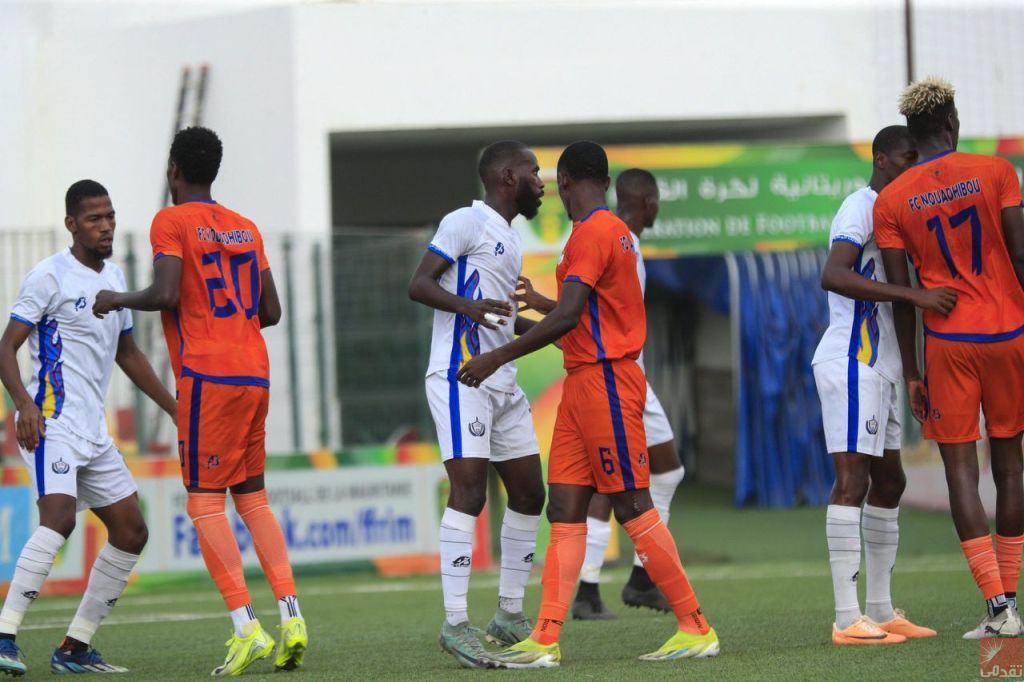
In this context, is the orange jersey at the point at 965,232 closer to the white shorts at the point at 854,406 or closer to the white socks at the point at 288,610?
the white shorts at the point at 854,406

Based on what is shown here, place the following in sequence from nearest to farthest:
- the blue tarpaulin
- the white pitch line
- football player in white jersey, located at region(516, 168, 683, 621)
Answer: football player in white jersey, located at region(516, 168, 683, 621) < the white pitch line < the blue tarpaulin

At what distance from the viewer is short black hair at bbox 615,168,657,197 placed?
328 inches

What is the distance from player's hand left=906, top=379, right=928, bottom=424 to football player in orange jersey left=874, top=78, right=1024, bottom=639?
4cm

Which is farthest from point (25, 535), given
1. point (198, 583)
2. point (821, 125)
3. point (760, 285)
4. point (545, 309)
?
point (821, 125)

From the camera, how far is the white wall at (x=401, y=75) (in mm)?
15969

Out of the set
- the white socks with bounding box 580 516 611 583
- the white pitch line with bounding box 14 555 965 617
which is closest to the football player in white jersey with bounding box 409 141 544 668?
the white socks with bounding box 580 516 611 583

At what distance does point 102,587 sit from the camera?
21.7ft

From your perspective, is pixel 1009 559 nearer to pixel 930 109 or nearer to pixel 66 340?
pixel 930 109

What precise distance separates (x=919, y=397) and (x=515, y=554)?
1901 millimetres

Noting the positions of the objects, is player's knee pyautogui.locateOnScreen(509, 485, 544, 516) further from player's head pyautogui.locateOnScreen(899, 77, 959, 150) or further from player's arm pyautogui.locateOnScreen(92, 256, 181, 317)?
player's head pyautogui.locateOnScreen(899, 77, 959, 150)

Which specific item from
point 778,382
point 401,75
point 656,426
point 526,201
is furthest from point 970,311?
point 401,75

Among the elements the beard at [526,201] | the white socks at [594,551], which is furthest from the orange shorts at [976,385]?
the white socks at [594,551]

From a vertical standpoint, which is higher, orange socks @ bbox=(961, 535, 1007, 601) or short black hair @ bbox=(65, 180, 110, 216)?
short black hair @ bbox=(65, 180, 110, 216)

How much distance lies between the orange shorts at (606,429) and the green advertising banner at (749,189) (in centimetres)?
629
